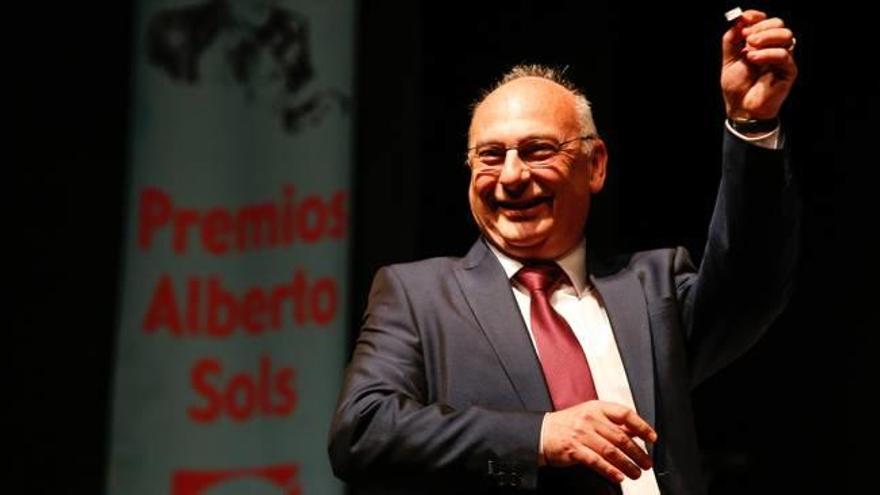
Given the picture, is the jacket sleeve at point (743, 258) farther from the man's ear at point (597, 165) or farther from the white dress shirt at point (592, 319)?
the man's ear at point (597, 165)

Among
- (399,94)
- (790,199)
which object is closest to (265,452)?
(399,94)

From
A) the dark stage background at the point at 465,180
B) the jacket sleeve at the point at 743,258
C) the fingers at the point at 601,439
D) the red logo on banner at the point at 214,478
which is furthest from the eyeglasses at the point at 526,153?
the red logo on banner at the point at 214,478

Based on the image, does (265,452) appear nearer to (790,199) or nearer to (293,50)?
(293,50)

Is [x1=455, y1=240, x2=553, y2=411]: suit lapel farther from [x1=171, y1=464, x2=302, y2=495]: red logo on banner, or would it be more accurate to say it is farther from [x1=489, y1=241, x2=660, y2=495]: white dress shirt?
[x1=171, y1=464, x2=302, y2=495]: red logo on banner

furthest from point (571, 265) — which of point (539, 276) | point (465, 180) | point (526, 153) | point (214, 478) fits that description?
point (214, 478)

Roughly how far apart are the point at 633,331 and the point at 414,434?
13.9 inches

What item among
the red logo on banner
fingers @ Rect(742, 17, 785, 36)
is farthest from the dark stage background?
fingers @ Rect(742, 17, 785, 36)

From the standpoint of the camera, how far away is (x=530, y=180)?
194cm

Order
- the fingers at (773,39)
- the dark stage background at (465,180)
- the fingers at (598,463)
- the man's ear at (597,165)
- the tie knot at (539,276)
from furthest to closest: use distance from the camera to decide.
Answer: the dark stage background at (465,180) < the man's ear at (597,165) < the tie knot at (539,276) < the fingers at (773,39) < the fingers at (598,463)

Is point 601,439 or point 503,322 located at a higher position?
point 503,322

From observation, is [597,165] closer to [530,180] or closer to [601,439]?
[530,180]

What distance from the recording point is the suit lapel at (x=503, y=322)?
178 cm

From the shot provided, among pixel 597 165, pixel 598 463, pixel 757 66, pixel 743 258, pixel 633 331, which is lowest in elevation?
pixel 598 463

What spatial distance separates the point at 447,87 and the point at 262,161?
1.48 ft
